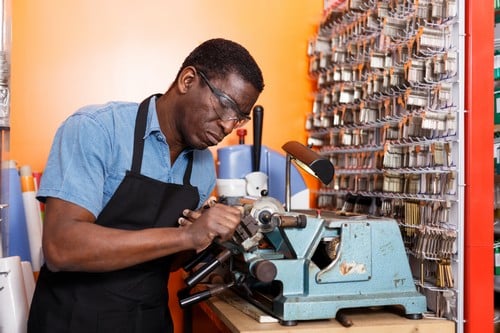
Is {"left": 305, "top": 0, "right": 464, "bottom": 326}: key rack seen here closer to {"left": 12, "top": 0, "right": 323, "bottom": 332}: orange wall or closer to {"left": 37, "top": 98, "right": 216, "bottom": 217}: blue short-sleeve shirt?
{"left": 12, "top": 0, "right": 323, "bottom": 332}: orange wall

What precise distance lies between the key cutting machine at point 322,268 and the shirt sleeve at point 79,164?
1.29ft

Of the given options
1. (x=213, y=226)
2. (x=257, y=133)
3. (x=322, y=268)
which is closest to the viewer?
(x=213, y=226)

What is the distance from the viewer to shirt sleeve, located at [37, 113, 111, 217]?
152 cm

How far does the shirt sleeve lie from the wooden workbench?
1.82 feet

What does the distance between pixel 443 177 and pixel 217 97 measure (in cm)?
82

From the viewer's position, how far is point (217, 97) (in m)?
1.67

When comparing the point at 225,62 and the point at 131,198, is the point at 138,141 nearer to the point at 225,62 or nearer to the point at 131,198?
the point at 131,198

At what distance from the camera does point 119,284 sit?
1787 millimetres

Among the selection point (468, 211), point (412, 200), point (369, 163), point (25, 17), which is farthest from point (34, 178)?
point (468, 211)

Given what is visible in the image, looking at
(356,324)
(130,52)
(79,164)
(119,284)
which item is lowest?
(356,324)

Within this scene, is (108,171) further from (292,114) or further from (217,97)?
(292,114)

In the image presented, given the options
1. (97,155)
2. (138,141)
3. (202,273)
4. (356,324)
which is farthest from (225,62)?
(356,324)

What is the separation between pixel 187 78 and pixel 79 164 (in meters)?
0.41

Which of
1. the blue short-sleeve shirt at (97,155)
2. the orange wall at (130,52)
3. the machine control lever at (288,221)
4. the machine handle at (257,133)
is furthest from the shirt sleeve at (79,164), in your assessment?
the orange wall at (130,52)
